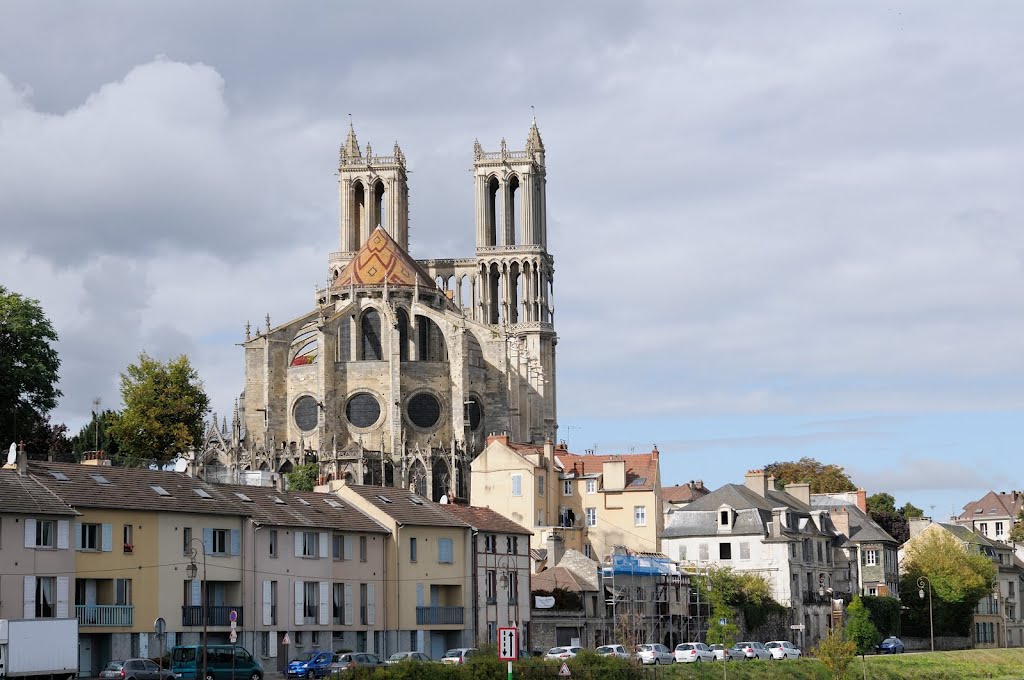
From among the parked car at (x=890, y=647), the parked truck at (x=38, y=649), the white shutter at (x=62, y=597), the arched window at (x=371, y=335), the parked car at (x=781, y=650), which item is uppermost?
the arched window at (x=371, y=335)

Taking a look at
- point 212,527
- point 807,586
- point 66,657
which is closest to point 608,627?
point 807,586

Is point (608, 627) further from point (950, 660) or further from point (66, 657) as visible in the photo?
point (66, 657)

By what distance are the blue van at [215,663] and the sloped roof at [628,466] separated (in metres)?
37.0

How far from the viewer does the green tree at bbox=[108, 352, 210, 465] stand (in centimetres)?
9462

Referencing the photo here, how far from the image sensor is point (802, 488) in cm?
8806

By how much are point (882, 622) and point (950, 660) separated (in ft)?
25.6

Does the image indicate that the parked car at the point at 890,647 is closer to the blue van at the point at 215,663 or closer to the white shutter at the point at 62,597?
the blue van at the point at 215,663

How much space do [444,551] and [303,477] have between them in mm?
32871

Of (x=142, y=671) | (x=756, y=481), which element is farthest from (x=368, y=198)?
(x=142, y=671)

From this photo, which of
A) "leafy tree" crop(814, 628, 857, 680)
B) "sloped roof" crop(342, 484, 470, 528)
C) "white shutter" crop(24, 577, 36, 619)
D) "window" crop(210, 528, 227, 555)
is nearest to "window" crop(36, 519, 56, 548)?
"white shutter" crop(24, 577, 36, 619)

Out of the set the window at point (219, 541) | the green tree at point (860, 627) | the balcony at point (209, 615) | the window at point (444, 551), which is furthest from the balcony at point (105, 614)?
the green tree at point (860, 627)

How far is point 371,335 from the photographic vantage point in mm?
119125

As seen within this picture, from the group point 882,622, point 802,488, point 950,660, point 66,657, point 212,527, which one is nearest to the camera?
point 66,657

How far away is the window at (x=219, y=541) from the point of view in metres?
55.2
